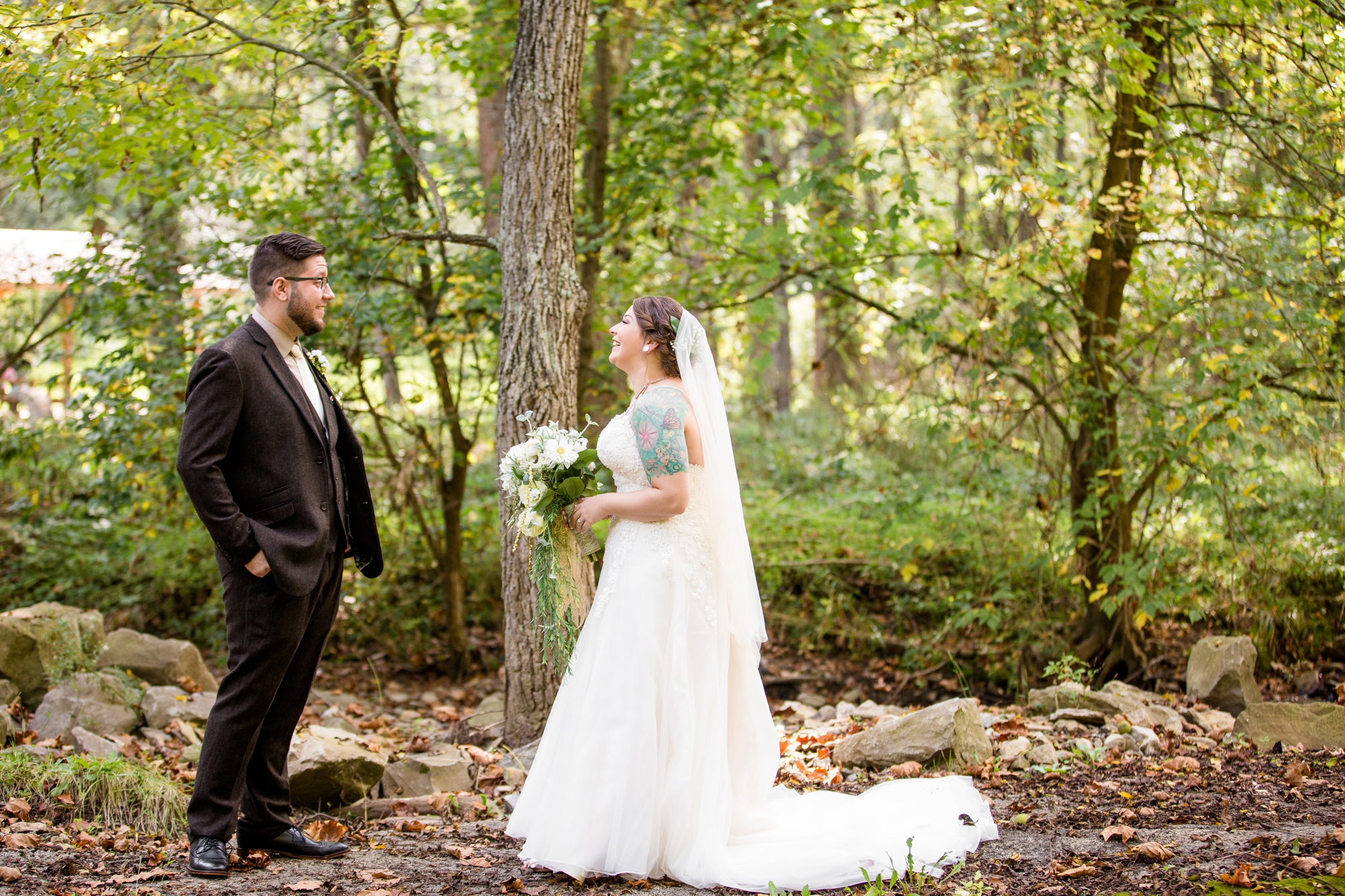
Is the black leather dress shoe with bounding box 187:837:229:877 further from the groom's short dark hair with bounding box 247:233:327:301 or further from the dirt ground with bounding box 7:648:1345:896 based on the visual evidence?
the groom's short dark hair with bounding box 247:233:327:301

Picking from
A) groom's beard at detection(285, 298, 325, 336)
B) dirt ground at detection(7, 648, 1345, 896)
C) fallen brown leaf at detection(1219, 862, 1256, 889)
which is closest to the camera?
fallen brown leaf at detection(1219, 862, 1256, 889)

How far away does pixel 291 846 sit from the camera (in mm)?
3848

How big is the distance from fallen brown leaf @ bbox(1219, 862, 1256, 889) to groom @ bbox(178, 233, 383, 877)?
10.7 feet

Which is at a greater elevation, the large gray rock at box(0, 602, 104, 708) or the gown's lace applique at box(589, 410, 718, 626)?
the gown's lace applique at box(589, 410, 718, 626)

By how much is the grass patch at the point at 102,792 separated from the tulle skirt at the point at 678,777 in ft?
5.34

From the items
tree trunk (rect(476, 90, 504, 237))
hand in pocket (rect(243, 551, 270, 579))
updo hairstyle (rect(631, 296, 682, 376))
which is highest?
tree trunk (rect(476, 90, 504, 237))

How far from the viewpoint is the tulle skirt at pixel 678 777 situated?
3662 millimetres

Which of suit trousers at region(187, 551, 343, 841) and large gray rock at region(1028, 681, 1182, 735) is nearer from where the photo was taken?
suit trousers at region(187, 551, 343, 841)

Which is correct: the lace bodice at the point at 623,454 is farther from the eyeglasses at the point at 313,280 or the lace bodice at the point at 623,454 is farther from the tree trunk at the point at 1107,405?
the tree trunk at the point at 1107,405

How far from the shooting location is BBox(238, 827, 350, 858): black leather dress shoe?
382 centimetres

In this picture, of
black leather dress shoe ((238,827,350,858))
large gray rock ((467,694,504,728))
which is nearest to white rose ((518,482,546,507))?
Result: black leather dress shoe ((238,827,350,858))

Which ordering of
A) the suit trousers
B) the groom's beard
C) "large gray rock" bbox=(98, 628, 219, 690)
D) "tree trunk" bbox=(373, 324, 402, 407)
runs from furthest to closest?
1. "tree trunk" bbox=(373, 324, 402, 407)
2. "large gray rock" bbox=(98, 628, 219, 690)
3. the groom's beard
4. the suit trousers

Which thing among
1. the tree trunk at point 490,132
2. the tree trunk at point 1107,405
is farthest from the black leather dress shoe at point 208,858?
the tree trunk at point 490,132

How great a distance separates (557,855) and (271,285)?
242cm
